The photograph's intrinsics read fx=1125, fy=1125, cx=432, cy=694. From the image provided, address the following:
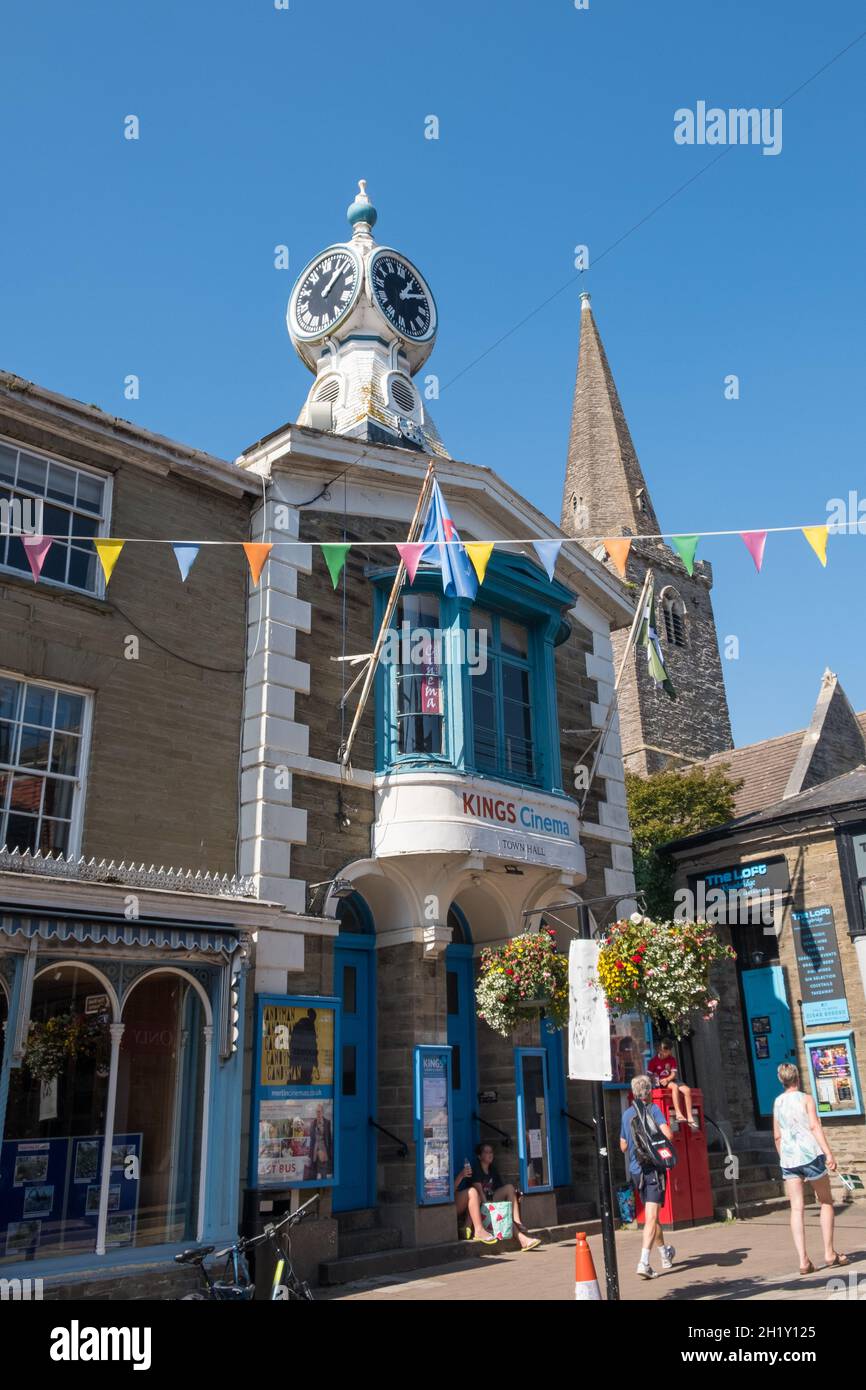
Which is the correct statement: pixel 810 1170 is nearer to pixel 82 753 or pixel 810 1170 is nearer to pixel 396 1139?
pixel 396 1139

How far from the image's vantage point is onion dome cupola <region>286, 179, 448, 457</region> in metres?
20.4

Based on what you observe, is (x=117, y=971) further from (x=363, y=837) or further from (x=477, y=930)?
(x=477, y=930)

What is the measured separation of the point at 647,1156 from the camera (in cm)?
1059

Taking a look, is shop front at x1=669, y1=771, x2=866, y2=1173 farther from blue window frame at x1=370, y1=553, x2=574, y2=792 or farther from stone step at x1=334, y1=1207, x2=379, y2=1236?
stone step at x1=334, y1=1207, x2=379, y2=1236

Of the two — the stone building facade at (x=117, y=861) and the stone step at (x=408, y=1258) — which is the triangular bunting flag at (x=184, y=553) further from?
the stone step at (x=408, y=1258)

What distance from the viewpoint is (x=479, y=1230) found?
12.8 m

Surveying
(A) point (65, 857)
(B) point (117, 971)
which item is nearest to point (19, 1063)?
(B) point (117, 971)

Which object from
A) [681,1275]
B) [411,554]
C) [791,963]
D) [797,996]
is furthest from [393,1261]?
[791,963]

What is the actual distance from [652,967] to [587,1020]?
1.29 metres

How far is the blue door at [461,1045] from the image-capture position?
47.0ft

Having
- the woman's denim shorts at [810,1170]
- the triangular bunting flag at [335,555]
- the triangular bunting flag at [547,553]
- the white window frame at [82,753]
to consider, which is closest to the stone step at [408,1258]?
the woman's denim shorts at [810,1170]

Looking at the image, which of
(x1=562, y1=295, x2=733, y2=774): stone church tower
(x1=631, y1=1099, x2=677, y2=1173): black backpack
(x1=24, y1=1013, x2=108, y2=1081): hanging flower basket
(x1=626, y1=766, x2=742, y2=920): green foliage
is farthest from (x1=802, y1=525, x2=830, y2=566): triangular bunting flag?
(x1=562, y1=295, x2=733, y2=774): stone church tower
